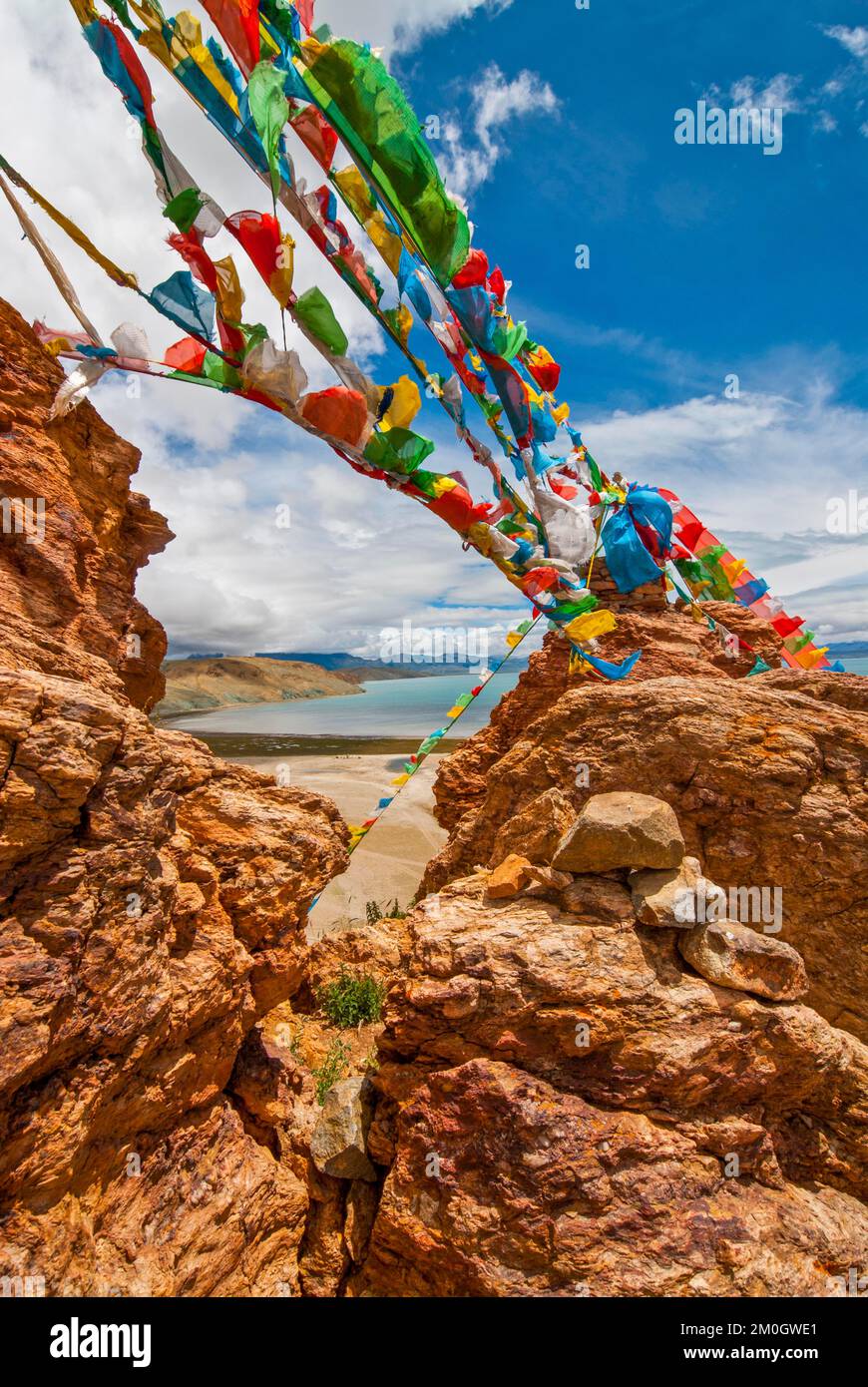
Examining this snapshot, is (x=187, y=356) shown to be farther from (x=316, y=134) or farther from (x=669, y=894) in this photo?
(x=669, y=894)

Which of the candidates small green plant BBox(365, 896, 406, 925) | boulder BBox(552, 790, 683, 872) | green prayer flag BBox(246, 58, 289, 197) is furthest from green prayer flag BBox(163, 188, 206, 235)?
small green plant BBox(365, 896, 406, 925)

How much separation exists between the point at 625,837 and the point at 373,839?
65.4ft

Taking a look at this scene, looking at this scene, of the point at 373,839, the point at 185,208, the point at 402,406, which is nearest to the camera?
the point at 185,208

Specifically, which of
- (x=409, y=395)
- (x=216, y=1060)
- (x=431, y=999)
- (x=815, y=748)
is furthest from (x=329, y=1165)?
(x=409, y=395)

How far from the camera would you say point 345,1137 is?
4035 millimetres

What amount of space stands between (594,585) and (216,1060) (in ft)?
26.6

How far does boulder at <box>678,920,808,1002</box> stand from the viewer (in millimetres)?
3643

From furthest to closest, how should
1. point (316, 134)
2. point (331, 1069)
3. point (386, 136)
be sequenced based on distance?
point (316, 134)
point (386, 136)
point (331, 1069)

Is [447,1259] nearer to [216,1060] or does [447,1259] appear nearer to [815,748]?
[216,1060]

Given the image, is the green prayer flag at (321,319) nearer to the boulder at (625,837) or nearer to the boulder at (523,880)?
the boulder at (625,837)

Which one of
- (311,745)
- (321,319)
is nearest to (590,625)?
(321,319)

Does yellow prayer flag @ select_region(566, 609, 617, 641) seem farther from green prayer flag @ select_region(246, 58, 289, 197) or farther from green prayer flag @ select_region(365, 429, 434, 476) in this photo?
green prayer flag @ select_region(246, 58, 289, 197)

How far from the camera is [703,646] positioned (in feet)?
29.9

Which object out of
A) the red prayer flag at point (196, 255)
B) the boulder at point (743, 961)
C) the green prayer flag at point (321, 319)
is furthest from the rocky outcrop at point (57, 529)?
the boulder at point (743, 961)
